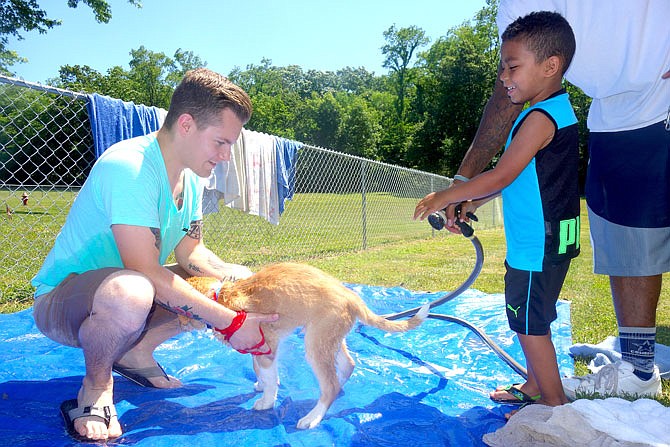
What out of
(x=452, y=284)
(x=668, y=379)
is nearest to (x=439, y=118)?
(x=452, y=284)

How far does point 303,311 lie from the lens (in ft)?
8.67

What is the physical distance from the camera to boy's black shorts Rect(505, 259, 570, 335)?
2.47 m

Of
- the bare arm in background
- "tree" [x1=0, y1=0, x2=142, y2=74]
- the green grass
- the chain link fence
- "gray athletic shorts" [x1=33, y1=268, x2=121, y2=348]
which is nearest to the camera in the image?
"gray athletic shorts" [x1=33, y1=268, x2=121, y2=348]

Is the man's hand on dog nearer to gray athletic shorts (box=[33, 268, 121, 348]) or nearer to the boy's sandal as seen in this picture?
gray athletic shorts (box=[33, 268, 121, 348])

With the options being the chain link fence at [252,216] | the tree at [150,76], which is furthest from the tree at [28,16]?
the tree at [150,76]

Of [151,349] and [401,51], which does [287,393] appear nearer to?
[151,349]

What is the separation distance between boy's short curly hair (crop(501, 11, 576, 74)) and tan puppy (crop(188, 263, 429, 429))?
162 cm

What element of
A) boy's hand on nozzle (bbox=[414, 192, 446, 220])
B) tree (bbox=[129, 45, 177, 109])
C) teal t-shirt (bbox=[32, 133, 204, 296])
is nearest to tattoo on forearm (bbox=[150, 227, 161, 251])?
teal t-shirt (bbox=[32, 133, 204, 296])

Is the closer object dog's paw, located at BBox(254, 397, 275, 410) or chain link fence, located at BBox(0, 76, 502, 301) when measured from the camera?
dog's paw, located at BBox(254, 397, 275, 410)

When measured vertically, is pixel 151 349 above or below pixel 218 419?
above

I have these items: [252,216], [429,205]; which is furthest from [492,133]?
[252,216]

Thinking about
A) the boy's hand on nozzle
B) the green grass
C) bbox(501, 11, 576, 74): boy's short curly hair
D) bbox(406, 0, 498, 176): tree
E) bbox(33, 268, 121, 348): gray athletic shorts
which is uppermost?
bbox(406, 0, 498, 176): tree

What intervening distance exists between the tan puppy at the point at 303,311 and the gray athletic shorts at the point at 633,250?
4.40 ft

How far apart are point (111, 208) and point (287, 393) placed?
1.43 meters
